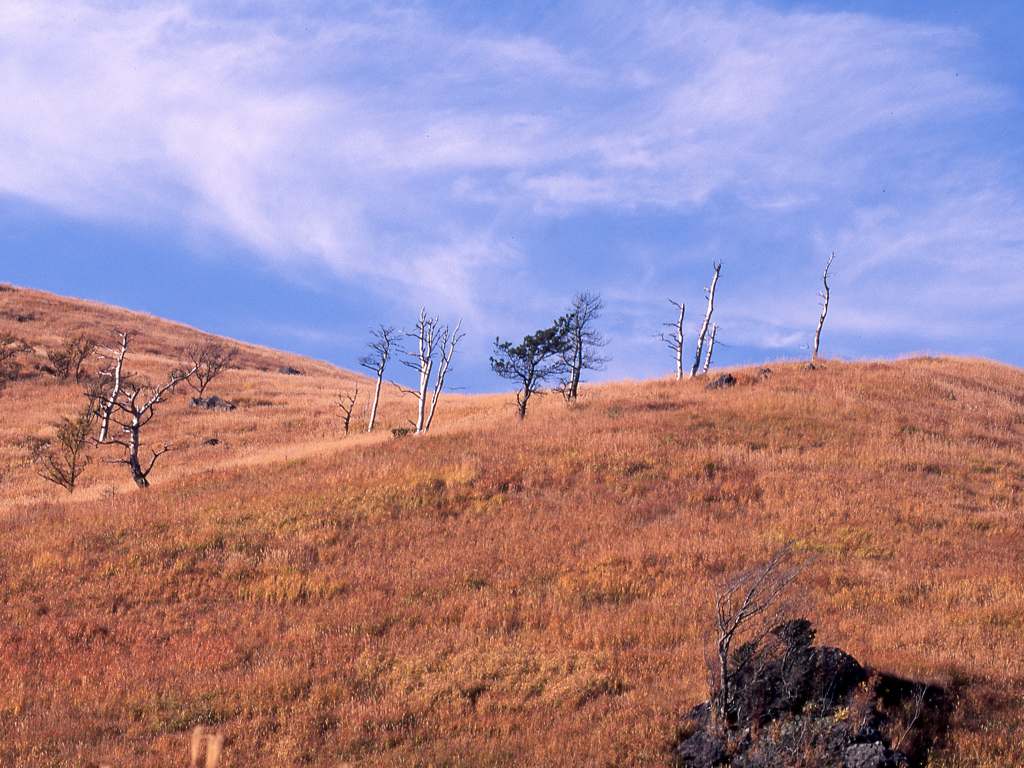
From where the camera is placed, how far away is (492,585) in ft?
41.1

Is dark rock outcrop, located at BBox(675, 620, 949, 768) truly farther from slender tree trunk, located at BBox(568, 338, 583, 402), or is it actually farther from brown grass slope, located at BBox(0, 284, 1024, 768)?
slender tree trunk, located at BBox(568, 338, 583, 402)

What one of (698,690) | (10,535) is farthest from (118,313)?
(698,690)

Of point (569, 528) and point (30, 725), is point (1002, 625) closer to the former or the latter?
point (569, 528)

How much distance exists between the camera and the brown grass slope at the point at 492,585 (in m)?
7.91

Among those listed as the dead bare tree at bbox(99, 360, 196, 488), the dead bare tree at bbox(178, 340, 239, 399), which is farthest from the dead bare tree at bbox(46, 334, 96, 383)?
the dead bare tree at bbox(178, 340, 239, 399)

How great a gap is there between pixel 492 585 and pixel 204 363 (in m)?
47.2

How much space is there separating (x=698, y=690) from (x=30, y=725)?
7569 mm

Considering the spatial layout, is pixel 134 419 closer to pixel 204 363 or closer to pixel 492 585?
pixel 492 585

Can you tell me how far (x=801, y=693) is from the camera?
7.37 metres

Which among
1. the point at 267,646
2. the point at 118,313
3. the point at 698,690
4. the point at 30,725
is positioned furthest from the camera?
the point at 118,313

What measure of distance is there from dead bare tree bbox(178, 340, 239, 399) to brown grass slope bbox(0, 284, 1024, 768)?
20.2 m

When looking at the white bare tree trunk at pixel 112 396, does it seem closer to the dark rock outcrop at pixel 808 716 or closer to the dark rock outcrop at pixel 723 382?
the dark rock outcrop at pixel 808 716

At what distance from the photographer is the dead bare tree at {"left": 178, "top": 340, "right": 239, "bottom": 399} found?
46875mm

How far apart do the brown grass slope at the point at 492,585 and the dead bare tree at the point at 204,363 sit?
20236mm
